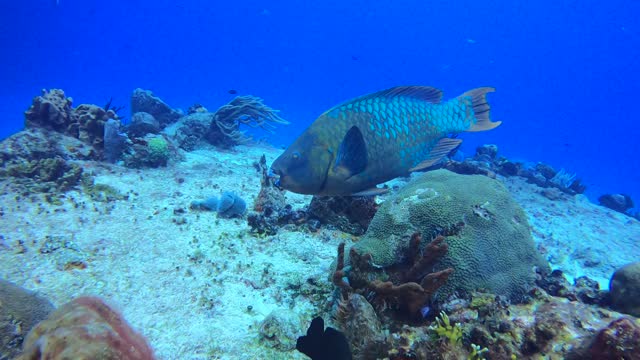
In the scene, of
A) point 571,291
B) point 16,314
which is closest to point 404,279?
point 571,291

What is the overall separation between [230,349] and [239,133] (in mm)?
10734

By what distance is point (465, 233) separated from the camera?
3.71 metres

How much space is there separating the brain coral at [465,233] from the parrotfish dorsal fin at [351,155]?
807 millimetres

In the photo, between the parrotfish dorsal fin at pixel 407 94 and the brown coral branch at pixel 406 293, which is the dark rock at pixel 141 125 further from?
the brown coral branch at pixel 406 293

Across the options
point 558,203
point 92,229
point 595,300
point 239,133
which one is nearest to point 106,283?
point 92,229

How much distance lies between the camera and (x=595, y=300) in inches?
151

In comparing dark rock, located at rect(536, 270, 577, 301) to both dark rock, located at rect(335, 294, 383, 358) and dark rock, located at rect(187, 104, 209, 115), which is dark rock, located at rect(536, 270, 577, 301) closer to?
dark rock, located at rect(335, 294, 383, 358)

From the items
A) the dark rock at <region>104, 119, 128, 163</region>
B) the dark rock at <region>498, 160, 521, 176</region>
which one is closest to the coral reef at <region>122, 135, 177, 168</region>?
the dark rock at <region>104, 119, 128, 163</region>

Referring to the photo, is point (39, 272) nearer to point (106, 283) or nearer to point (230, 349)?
point (106, 283)

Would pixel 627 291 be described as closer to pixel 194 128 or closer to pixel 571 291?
pixel 571 291

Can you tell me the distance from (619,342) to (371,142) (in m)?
2.67

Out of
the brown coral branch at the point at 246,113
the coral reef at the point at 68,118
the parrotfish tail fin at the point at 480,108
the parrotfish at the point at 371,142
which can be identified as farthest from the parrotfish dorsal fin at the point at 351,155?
the brown coral branch at the point at 246,113

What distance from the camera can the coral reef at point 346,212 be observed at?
221 inches

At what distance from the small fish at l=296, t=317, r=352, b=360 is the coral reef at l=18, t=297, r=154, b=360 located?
129 cm
